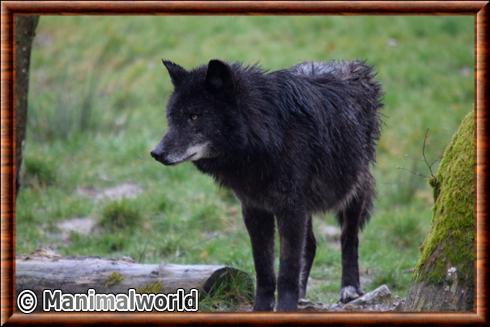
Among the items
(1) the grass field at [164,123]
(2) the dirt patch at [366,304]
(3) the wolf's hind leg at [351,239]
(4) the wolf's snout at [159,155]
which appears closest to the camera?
(4) the wolf's snout at [159,155]

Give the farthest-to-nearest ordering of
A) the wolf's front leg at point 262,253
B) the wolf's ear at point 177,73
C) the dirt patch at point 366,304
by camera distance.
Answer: the dirt patch at point 366,304 < the wolf's front leg at point 262,253 < the wolf's ear at point 177,73

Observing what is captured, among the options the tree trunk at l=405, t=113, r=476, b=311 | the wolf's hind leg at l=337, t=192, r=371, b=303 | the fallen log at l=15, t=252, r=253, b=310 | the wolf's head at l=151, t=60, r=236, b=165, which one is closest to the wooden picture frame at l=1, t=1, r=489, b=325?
the tree trunk at l=405, t=113, r=476, b=311

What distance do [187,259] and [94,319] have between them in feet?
11.2

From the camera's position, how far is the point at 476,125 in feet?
18.2

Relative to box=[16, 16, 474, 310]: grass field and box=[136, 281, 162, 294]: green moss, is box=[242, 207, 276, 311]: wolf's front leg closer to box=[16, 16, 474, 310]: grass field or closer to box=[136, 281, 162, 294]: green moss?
box=[16, 16, 474, 310]: grass field

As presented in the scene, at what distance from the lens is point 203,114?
600 cm

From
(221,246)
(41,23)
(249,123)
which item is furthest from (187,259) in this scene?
(41,23)

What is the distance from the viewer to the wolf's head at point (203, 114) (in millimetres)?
5957

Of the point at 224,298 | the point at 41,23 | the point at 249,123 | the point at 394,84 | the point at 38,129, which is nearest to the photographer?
the point at 249,123

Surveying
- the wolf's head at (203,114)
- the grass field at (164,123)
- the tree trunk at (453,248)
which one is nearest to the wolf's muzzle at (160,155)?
the wolf's head at (203,114)

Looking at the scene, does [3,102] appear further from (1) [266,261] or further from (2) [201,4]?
(1) [266,261]

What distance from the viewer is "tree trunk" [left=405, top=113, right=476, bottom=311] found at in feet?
18.2

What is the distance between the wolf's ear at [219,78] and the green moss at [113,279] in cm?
169

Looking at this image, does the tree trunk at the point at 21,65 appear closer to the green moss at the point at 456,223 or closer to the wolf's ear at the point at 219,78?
the wolf's ear at the point at 219,78
